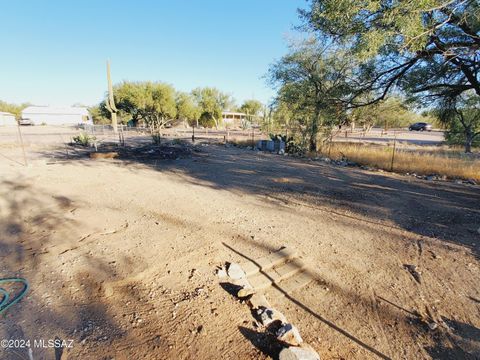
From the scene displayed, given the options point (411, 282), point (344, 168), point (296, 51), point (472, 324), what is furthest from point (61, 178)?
point (296, 51)

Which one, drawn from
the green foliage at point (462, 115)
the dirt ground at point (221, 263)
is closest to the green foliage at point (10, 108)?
the dirt ground at point (221, 263)

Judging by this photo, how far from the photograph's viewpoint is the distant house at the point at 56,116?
49.0m

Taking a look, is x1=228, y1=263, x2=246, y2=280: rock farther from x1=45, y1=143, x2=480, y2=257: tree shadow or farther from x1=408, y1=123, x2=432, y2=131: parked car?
x1=408, y1=123, x2=432, y2=131: parked car

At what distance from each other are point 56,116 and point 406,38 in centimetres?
6274

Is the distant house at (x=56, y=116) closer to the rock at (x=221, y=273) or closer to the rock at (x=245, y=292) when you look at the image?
the rock at (x=221, y=273)

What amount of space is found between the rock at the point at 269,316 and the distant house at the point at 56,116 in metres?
56.5

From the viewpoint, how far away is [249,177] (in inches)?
324

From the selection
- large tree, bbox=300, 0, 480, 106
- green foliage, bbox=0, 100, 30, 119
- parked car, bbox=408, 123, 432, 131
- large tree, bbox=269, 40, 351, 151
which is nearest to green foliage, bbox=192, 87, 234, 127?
large tree, bbox=269, 40, 351, 151

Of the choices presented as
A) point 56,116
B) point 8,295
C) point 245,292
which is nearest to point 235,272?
point 245,292

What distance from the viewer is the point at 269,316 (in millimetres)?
2268

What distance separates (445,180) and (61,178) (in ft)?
40.2

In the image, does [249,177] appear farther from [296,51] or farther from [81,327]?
[296,51]

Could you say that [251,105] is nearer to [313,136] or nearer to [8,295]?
[313,136]

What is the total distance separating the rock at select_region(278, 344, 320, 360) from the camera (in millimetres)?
1837
